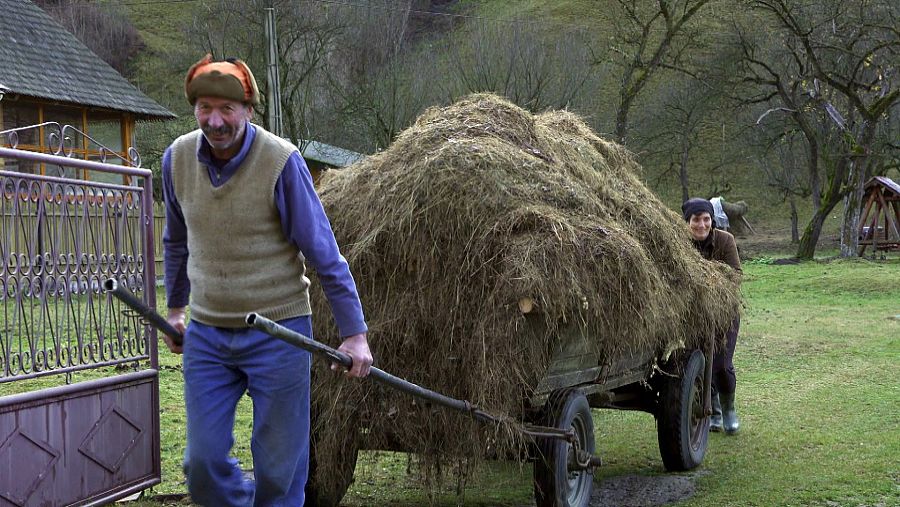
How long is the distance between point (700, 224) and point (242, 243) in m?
5.28

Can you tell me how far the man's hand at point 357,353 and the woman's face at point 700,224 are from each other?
509 centimetres

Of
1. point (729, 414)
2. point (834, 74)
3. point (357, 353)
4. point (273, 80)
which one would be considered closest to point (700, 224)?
point (729, 414)

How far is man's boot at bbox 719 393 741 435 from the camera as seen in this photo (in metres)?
8.84

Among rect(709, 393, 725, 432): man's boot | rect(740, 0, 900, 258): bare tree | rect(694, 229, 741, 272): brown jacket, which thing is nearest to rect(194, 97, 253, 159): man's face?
rect(694, 229, 741, 272): brown jacket

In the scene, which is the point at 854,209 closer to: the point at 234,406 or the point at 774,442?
the point at 774,442

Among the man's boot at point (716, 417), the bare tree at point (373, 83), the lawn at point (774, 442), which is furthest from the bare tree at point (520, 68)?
the man's boot at point (716, 417)

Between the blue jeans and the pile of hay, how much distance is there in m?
1.39

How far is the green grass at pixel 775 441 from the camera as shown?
261 inches

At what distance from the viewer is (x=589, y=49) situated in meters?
38.3

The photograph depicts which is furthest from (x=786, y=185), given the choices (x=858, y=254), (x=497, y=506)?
(x=497, y=506)

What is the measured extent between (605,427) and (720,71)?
2819 centimetres

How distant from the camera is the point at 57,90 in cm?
2562

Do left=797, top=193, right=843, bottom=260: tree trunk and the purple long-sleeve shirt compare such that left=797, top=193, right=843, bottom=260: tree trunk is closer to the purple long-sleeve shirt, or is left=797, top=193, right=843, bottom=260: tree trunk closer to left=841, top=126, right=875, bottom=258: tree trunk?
left=841, top=126, right=875, bottom=258: tree trunk

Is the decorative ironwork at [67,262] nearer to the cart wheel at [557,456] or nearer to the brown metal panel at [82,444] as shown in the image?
the brown metal panel at [82,444]
